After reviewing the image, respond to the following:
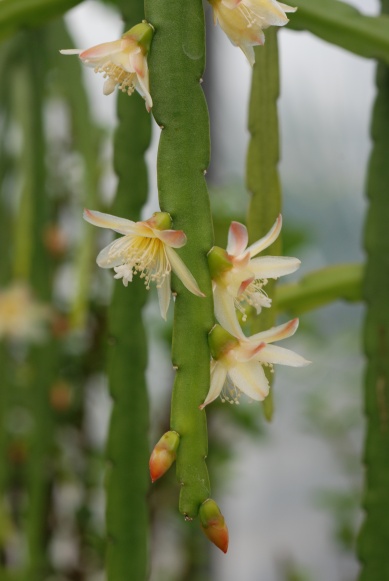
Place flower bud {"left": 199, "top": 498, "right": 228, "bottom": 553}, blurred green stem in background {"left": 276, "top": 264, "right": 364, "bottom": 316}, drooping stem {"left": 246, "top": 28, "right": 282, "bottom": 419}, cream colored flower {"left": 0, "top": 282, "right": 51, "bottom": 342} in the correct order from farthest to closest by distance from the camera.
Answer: cream colored flower {"left": 0, "top": 282, "right": 51, "bottom": 342} < blurred green stem in background {"left": 276, "top": 264, "right": 364, "bottom": 316} < drooping stem {"left": 246, "top": 28, "right": 282, "bottom": 419} < flower bud {"left": 199, "top": 498, "right": 228, "bottom": 553}

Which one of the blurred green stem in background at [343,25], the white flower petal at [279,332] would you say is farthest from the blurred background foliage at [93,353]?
the white flower petal at [279,332]

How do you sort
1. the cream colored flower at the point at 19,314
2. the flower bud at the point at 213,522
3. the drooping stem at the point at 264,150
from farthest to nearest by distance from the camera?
the cream colored flower at the point at 19,314 → the drooping stem at the point at 264,150 → the flower bud at the point at 213,522

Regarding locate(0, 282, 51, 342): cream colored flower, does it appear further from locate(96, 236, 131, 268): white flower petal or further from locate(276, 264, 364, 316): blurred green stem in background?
locate(96, 236, 131, 268): white flower petal

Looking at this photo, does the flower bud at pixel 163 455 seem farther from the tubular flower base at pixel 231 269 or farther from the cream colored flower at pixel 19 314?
the cream colored flower at pixel 19 314

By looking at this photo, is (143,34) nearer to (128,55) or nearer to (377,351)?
(128,55)

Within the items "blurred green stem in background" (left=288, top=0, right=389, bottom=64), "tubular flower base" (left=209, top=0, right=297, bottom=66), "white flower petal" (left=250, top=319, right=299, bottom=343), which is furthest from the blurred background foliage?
"white flower petal" (left=250, top=319, right=299, bottom=343)

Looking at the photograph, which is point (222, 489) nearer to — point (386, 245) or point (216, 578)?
point (216, 578)

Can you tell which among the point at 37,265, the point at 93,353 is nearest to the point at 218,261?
the point at 37,265
